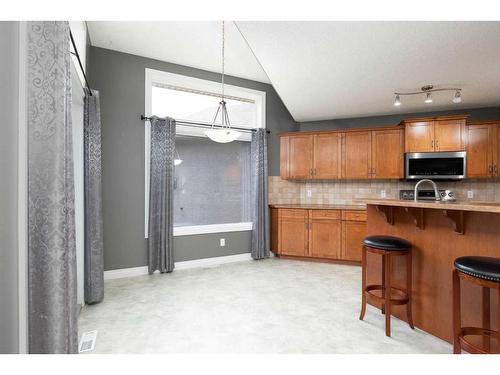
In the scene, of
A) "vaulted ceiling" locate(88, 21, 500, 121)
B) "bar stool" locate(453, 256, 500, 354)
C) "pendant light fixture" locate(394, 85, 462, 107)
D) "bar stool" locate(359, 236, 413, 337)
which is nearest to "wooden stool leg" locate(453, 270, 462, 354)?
"bar stool" locate(453, 256, 500, 354)

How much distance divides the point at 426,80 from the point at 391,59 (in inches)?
35.4

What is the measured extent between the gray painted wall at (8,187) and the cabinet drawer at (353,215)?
4.27 m

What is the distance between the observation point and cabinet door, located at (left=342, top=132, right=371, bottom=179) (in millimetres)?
4898

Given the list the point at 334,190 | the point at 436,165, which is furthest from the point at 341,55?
the point at 334,190

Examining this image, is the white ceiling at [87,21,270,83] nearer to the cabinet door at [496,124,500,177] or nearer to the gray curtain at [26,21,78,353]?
the gray curtain at [26,21,78,353]

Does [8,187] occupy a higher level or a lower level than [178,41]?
lower

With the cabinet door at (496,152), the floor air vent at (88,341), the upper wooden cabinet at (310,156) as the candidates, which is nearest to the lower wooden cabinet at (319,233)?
the upper wooden cabinet at (310,156)

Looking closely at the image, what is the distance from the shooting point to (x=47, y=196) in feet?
3.82

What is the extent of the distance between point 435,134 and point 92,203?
16.5ft

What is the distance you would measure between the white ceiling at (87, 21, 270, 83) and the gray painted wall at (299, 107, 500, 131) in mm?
1798

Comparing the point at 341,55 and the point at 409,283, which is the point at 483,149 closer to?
the point at 341,55

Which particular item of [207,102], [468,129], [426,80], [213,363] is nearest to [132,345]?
[213,363]

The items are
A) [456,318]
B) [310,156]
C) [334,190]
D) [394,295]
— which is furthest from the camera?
[334,190]
